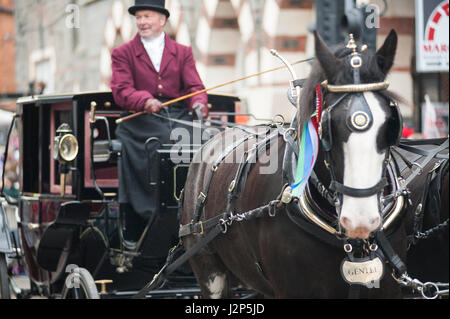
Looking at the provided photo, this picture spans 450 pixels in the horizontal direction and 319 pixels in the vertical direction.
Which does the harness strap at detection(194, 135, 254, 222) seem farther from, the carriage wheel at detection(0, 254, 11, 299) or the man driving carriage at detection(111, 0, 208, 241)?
the carriage wheel at detection(0, 254, 11, 299)

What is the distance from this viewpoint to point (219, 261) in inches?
197

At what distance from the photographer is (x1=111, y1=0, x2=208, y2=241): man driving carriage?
5.74 meters

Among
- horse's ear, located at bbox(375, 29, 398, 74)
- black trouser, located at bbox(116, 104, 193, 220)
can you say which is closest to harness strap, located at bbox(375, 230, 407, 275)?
horse's ear, located at bbox(375, 29, 398, 74)

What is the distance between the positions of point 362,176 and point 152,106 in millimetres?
2545

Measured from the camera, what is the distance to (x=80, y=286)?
561cm

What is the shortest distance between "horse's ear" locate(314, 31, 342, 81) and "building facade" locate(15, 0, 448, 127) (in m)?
3.96

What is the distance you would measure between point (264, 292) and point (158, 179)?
146 centimetres

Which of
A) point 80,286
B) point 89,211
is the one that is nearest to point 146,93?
point 89,211

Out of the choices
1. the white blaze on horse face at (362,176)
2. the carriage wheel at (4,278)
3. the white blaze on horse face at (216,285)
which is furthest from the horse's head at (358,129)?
the carriage wheel at (4,278)

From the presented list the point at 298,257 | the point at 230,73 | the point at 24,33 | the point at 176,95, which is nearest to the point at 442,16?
the point at 176,95

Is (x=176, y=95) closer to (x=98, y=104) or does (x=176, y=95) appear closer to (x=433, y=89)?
(x=98, y=104)

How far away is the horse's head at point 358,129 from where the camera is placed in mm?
3318

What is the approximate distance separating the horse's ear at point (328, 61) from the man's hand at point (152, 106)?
224 cm

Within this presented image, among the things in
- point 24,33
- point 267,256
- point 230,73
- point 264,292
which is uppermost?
point 24,33
